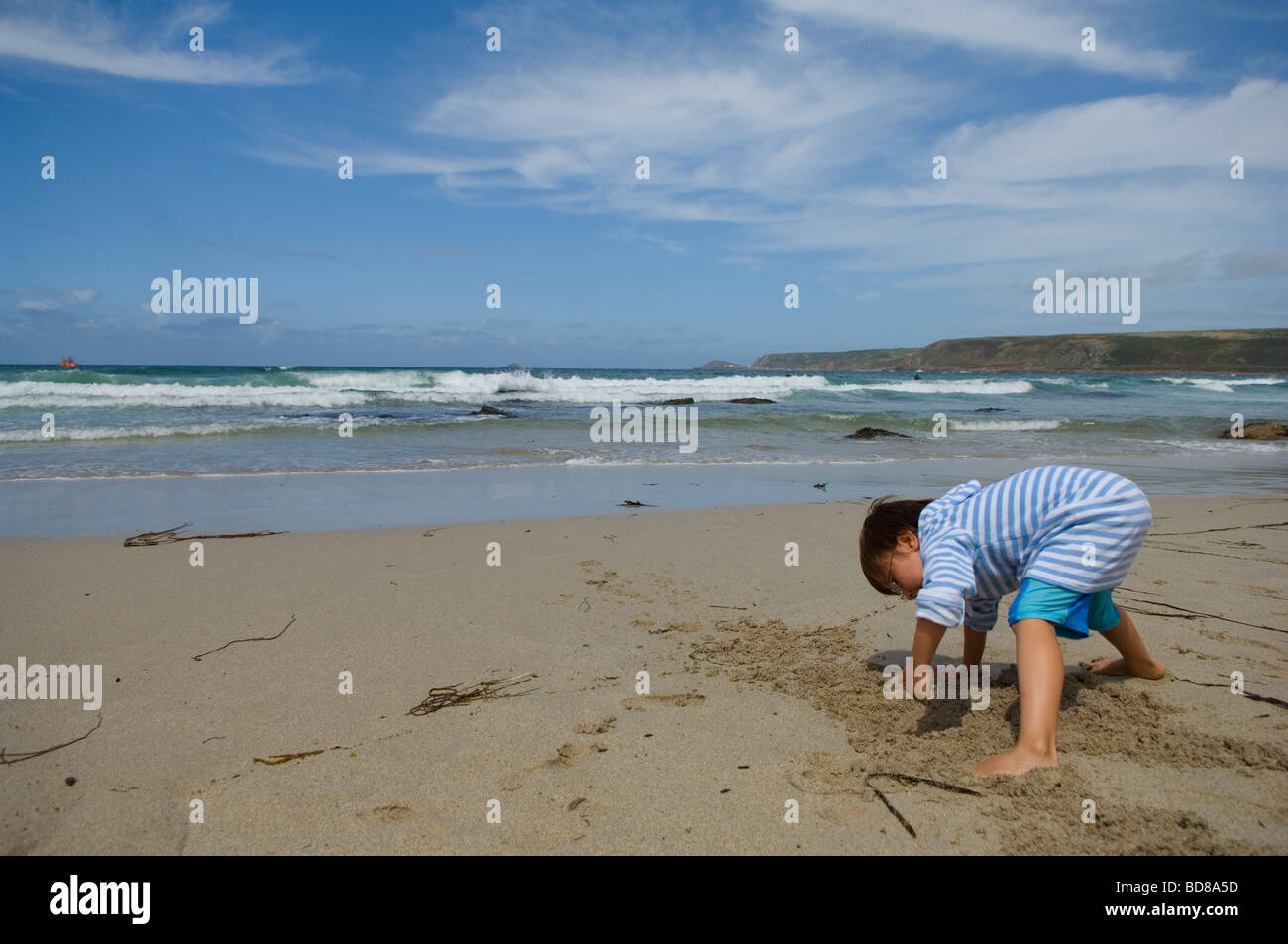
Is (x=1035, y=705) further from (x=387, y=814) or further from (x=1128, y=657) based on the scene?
(x=387, y=814)

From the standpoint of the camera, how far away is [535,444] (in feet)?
45.5

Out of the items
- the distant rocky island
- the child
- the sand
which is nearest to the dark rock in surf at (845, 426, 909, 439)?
the sand

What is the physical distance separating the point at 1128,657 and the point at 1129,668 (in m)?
0.07

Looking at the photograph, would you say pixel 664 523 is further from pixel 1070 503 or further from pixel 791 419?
pixel 791 419

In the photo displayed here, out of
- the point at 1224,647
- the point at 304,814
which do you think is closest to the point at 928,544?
the point at 1224,647

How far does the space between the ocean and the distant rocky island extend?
160 ft

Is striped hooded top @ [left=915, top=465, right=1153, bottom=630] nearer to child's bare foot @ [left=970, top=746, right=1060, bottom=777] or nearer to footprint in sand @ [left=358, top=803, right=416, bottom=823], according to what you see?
child's bare foot @ [left=970, top=746, right=1060, bottom=777]

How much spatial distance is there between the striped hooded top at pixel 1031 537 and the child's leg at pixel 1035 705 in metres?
0.20

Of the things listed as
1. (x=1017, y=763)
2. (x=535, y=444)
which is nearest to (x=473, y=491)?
(x=535, y=444)

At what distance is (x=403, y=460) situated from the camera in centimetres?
1094

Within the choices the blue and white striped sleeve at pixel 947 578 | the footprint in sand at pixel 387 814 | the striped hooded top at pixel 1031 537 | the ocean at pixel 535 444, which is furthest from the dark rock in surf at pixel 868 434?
the footprint in sand at pixel 387 814

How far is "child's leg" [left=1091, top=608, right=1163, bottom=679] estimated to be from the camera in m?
2.92
